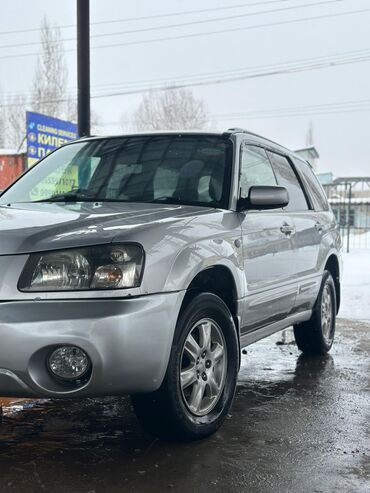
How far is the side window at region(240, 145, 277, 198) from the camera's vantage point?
4.28 metres

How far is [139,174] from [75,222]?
3.76 ft

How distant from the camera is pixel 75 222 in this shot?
3146mm

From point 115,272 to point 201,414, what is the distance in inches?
41.2

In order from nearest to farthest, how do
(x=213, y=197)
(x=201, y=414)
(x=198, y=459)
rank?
(x=198, y=459), (x=201, y=414), (x=213, y=197)

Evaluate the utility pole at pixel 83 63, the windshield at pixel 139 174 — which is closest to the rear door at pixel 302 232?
the windshield at pixel 139 174

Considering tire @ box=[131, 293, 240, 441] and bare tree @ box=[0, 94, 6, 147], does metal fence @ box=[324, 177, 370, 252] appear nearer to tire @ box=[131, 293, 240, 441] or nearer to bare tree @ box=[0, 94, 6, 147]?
tire @ box=[131, 293, 240, 441]

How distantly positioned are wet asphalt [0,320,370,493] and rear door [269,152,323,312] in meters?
0.79

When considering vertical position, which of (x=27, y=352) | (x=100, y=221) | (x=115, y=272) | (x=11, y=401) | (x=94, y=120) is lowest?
(x=11, y=401)

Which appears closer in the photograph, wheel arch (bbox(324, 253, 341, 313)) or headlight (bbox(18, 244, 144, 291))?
headlight (bbox(18, 244, 144, 291))

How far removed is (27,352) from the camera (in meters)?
2.77

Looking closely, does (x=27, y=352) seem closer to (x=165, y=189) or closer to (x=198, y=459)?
(x=198, y=459)

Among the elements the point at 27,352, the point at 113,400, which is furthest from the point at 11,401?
the point at 27,352

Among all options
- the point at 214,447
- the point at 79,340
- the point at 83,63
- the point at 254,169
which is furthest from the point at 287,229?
the point at 83,63

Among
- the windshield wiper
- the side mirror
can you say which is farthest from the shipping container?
the side mirror
